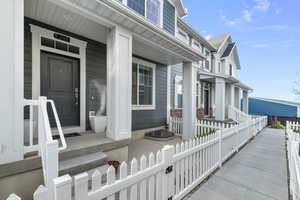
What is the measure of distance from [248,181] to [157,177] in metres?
→ 2.32

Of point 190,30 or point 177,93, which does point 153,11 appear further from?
point 177,93

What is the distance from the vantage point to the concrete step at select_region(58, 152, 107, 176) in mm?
2304

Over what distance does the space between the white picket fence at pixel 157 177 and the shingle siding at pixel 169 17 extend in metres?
5.51

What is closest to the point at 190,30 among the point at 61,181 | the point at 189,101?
the point at 189,101

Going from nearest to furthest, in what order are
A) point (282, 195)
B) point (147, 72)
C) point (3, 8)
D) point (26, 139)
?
point (3, 8) → point (282, 195) → point (26, 139) → point (147, 72)

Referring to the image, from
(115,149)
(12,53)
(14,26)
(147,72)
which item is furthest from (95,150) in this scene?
(147,72)

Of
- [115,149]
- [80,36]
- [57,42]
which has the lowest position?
[115,149]

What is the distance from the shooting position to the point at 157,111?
22.8 feet

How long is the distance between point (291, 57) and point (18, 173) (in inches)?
991

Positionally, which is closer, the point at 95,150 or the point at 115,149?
the point at 95,150

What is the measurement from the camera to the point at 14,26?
80.5 inches

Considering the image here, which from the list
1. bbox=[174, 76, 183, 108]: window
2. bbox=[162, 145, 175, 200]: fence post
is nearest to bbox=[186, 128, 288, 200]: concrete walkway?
bbox=[162, 145, 175, 200]: fence post

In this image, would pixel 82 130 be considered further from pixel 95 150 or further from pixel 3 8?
pixel 3 8

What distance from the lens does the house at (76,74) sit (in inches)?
79.8
